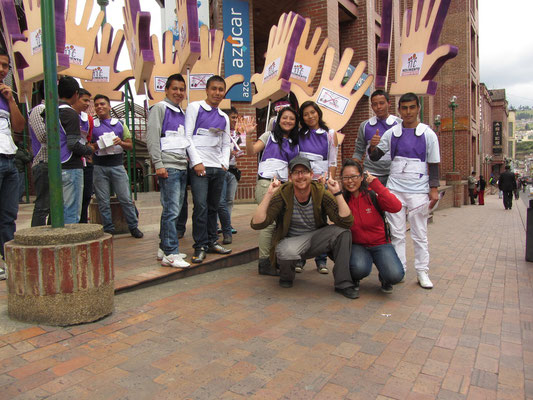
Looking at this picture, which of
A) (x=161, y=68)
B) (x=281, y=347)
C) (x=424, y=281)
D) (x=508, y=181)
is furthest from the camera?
(x=508, y=181)

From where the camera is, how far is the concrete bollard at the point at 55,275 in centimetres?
268

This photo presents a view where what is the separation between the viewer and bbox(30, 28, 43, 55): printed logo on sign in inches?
144

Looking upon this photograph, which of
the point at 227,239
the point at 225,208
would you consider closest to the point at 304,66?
the point at 225,208

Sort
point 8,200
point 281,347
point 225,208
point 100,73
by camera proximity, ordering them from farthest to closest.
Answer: point 100,73
point 225,208
point 8,200
point 281,347

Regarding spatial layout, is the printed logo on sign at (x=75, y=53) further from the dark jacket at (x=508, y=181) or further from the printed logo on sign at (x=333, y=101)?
the dark jacket at (x=508, y=181)

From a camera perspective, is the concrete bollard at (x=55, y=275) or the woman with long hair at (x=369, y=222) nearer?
the concrete bollard at (x=55, y=275)

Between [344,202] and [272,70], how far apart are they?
2057 mm

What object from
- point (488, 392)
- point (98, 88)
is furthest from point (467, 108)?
point (488, 392)

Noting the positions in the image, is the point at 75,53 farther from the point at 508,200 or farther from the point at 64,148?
the point at 508,200

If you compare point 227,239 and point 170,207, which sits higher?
point 170,207

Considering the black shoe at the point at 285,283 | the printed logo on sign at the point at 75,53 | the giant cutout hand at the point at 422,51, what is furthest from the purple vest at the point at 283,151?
the printed logo on sign at the point at 75,53

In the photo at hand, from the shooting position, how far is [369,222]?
3.86m

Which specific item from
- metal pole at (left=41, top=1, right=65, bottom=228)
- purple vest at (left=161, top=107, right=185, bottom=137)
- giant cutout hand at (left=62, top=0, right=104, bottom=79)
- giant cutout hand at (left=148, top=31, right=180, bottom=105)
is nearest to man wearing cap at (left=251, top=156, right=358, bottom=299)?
purple vest at (left=161, top=107, right=185, bottom=137)

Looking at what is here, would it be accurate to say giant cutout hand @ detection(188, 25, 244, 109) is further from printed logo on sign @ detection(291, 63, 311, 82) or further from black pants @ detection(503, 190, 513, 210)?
black pants @ detection(503, 190, 513, 210)
